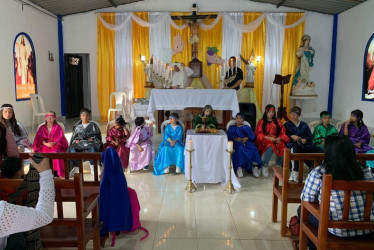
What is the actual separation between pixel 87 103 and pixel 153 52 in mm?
3670

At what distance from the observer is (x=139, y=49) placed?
9.48 meters

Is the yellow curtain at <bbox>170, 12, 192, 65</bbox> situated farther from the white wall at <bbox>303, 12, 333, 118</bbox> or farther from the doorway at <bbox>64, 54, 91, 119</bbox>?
the white wall at <bbox>303, 12, 333, 118</bbox>

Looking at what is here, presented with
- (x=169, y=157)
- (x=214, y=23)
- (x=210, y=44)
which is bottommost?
(x=169, y=157)

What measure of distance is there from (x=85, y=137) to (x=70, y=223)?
2.85m

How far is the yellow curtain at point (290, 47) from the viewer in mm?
9328

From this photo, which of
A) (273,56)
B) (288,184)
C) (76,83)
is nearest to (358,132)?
(288,184)

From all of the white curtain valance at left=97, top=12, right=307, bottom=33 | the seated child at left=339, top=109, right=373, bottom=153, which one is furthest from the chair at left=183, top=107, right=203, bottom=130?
the white curtain valance at left=97, top=12, right=307, bottom=33

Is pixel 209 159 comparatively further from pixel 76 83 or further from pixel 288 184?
pixel 76 83

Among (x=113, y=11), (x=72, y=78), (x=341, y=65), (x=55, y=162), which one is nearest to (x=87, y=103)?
(x=72, y=78)

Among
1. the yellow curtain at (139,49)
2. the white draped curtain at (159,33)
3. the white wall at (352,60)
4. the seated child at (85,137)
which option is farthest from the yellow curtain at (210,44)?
the seated child at (85,137)

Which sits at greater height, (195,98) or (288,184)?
(195,98)

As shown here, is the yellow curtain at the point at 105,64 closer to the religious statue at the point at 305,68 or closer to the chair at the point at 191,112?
Answer: the chair at the point at 191,112

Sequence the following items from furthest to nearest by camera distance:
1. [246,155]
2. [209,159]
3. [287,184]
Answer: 1. [246,155]
2. [209,159]
3. [287,184]

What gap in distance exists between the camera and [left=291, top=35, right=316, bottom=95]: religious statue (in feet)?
29.6
